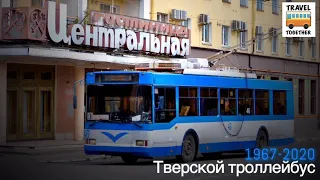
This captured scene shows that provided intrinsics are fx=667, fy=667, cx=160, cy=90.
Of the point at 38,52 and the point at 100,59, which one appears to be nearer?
the point at 38,52

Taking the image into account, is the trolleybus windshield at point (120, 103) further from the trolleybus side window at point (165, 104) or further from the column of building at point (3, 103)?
the column of building at point (3, 103)

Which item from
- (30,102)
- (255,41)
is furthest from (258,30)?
(30,102)

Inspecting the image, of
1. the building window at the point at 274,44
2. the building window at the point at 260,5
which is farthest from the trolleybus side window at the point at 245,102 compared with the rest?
the building window at the point at 274,44

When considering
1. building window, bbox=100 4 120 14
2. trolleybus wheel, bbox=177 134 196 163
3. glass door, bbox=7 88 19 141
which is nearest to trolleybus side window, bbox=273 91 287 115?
trolleybus wheel, bbox=177 134 196 163

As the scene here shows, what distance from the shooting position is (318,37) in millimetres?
53375

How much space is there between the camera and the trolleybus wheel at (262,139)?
2539cm

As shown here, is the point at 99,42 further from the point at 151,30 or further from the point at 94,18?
the point at 151,30

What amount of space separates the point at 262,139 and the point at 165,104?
23.3 feet

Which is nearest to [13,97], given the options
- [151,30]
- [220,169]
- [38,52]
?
[38,52]

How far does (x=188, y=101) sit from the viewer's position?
21047 mm

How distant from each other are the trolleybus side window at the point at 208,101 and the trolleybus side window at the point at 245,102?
5.73 feet

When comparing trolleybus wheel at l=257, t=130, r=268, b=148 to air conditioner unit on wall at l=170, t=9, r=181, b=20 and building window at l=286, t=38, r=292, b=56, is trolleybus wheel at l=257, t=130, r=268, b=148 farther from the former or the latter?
building window at l=286, t=38, r=292, b=56

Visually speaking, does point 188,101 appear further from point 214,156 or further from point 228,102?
point 214,156

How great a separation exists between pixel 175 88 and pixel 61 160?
481 centimetres
